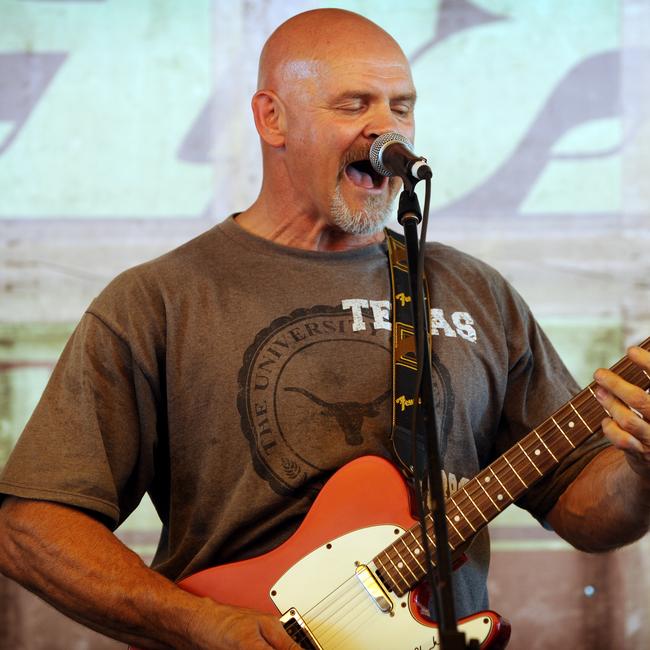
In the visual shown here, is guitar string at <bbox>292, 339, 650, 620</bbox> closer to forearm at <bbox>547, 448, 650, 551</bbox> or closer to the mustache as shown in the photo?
forearm at <bbox>547, 448, 650, 551</bbox>

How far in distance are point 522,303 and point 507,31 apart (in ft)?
3.77

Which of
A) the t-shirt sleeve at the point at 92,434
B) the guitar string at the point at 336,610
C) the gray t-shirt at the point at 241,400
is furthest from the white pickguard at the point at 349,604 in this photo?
the t-shirt sleeve at the point at 92,434

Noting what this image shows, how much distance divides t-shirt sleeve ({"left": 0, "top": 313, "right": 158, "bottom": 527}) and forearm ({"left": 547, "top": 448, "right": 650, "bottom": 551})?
2.72 ft

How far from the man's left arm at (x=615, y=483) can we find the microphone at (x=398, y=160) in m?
0.44

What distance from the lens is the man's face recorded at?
6.35 ft

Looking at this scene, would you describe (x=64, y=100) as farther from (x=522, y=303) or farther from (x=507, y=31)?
(x=522, y=303)

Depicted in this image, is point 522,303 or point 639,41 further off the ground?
point 639,41

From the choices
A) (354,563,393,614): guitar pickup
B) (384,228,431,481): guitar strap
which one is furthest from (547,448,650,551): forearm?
(354,563,393,614): guitar pickup

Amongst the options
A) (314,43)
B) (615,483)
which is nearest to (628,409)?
(615,483)

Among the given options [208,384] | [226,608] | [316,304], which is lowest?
[226,608]

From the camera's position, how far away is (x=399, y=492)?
1691mm

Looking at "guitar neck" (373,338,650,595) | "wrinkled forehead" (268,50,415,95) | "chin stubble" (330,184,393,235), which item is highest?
"wrinkled forehead" (268,50,415,95)

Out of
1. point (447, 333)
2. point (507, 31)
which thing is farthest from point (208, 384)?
point (507, 31)

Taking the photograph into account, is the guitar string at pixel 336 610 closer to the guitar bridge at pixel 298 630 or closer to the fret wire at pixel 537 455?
the guitar bridge at pixel 298 630
